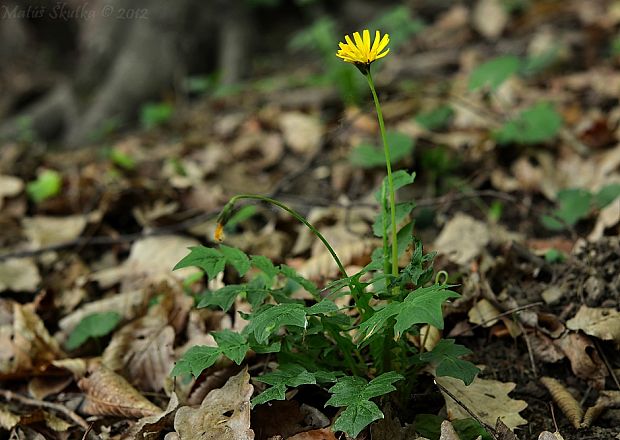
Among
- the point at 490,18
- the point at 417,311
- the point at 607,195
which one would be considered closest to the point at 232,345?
the point at 417,311

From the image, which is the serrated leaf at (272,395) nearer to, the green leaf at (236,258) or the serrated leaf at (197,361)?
the serrated leaf at (197,361)

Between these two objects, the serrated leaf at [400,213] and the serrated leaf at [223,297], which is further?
the serrated leaf at [400,213]

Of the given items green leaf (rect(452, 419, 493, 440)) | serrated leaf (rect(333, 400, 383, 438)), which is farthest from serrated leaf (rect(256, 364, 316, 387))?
green leaf (rect(452, 419, 493, 440))

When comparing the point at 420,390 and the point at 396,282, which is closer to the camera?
the point at 396,282

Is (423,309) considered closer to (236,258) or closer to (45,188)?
(236,258)

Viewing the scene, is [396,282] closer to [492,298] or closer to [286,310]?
[286,310]

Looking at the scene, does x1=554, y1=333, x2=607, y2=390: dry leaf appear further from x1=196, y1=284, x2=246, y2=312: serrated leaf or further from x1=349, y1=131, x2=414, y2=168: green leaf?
x1=349, y1=131, x2=414, y2=168: green leaf

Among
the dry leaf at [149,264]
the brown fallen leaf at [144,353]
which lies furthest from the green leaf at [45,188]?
the brown fallen leaf at [144,353]

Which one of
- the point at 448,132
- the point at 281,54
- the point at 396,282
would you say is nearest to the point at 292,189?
the point at 448,132
